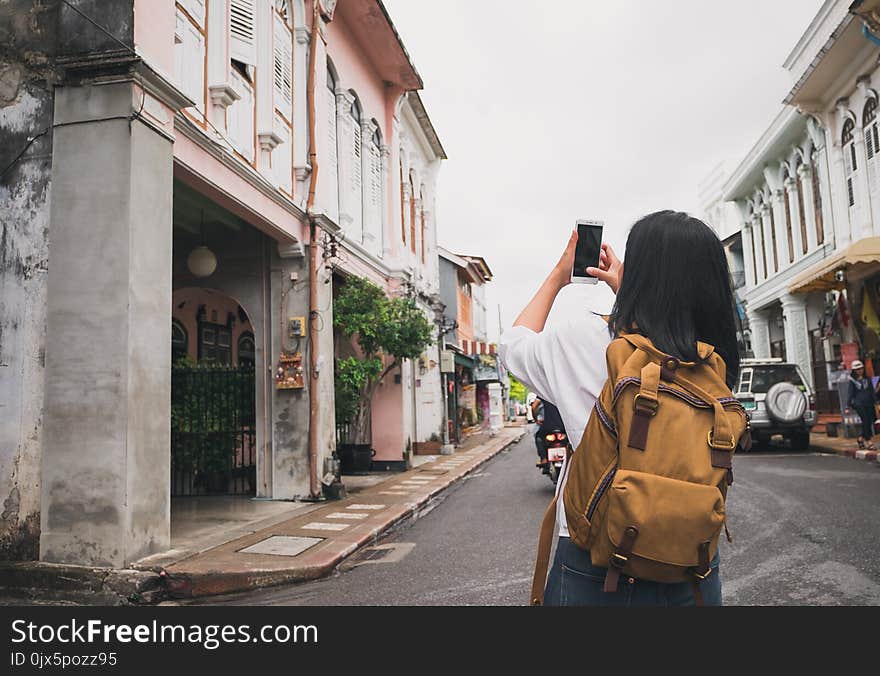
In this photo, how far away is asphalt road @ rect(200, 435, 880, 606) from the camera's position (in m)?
4.92

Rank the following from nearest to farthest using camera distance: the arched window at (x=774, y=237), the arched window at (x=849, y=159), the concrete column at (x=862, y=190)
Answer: the concrete column at (x=862, y=190), the arched window at (x=849, y=159), the arched window at (x=774, y=237)

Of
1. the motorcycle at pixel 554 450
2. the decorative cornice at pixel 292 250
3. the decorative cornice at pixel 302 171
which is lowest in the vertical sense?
the motorcycle at pixel 554 450

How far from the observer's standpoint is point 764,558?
5.75m

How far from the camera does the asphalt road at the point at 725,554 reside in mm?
4918

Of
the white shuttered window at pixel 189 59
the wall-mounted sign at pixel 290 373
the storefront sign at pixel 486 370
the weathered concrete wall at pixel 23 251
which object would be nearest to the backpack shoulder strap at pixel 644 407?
the weathered concrete wall at pixel 23 251

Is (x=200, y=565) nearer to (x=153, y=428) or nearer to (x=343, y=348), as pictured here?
(x=153, y=428)

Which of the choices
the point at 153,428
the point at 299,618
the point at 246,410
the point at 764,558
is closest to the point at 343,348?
the point at 246,410

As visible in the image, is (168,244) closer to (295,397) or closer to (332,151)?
(295,397)

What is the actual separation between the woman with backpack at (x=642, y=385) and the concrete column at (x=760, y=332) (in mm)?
Result: 26230

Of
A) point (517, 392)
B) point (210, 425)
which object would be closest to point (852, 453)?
point (210, 425)

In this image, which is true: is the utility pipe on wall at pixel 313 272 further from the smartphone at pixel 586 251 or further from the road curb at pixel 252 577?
the smartphone at pixel 586 251

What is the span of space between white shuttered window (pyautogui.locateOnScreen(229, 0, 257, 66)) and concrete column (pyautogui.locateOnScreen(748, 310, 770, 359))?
22.2m

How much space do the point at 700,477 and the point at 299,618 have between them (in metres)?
1.84

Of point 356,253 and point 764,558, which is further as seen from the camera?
point 356,253
